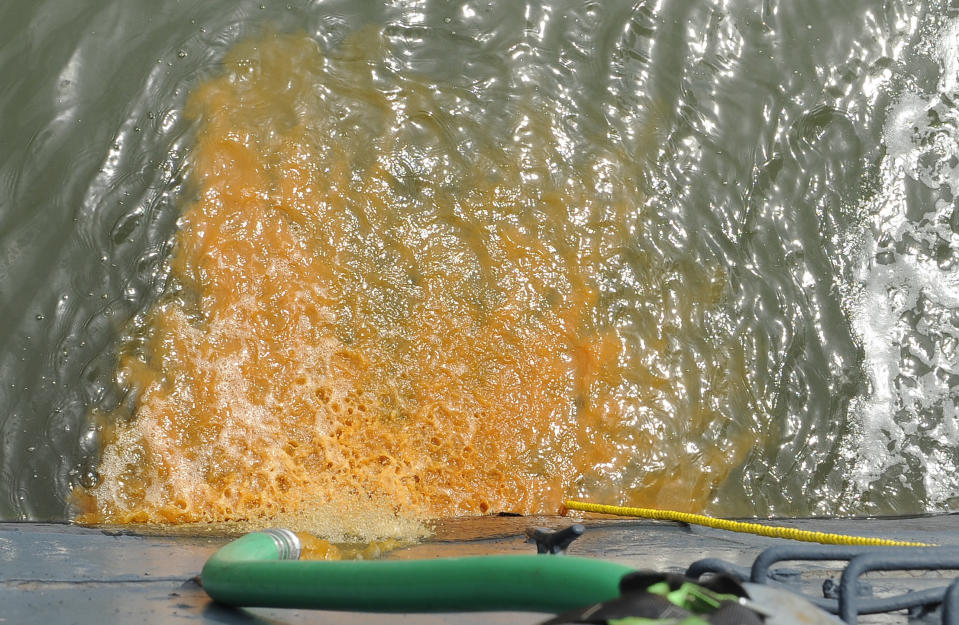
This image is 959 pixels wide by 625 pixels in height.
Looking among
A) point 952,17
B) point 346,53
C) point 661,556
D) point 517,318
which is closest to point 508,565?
point 661,556

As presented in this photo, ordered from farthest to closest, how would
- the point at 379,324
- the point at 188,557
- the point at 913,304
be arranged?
the point at 913,304 → the point at 379,324 → the point at 188,557

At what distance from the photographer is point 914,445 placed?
4188mm

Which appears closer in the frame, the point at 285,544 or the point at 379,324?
the point at 285,544

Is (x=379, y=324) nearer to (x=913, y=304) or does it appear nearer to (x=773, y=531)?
(x=773, y=531)

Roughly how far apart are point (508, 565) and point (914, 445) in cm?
381

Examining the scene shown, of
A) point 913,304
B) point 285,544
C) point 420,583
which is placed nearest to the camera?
point 420,583

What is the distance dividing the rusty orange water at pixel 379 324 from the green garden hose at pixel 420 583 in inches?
73.0

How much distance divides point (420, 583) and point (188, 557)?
3.93 ft

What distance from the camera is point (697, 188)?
4355mm

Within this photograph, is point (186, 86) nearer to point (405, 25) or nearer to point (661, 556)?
point (405, 25)

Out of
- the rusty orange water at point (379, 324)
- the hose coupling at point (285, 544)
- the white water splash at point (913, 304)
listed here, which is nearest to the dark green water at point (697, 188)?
the white water splash at point (913, 304)

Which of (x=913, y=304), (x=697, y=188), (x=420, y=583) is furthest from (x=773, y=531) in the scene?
(x=913, y=304)

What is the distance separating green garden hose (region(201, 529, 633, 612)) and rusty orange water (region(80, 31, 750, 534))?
1854mm

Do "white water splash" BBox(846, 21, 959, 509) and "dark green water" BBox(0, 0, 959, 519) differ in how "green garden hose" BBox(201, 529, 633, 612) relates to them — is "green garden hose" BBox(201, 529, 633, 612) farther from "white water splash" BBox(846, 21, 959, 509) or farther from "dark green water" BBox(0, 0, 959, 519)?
"white water splash" BBox(846, 21, 959, 509)
